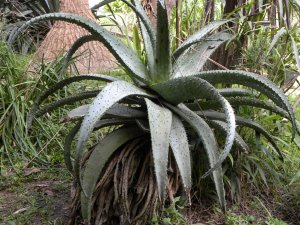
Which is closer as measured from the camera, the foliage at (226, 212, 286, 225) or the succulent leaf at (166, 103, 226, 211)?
the succulent leaf at (166, 103, 226, 211)

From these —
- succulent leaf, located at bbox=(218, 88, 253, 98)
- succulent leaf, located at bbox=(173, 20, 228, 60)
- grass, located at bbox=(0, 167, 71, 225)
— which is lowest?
grass, located at bbox=(0, 167, 71, 225)

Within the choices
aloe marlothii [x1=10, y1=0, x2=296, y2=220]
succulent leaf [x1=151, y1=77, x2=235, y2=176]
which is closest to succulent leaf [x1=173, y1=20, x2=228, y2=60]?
aloe marlothii [x1=10, y1=0, x2=296, y2=220]

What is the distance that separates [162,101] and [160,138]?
31 cm

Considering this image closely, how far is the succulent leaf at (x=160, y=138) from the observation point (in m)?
1.76

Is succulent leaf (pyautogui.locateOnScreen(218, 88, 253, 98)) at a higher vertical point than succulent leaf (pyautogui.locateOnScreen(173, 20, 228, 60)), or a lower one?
lower

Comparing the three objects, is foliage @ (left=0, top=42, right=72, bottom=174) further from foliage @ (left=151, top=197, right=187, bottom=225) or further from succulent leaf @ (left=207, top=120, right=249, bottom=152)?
succulent leaf @ (left=207, top=120, right=249, bottom=152)

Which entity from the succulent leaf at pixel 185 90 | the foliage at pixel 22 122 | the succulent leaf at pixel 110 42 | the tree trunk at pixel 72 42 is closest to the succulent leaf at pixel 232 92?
the succulent leaf at pixel 185 90

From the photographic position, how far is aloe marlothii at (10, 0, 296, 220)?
185 cm

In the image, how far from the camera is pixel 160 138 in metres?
1.88

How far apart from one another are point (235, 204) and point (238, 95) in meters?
0.62

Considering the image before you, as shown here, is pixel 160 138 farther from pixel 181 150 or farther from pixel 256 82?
pixel 256 82

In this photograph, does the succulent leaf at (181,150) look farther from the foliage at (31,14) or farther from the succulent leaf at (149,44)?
the foliage at (31,14)

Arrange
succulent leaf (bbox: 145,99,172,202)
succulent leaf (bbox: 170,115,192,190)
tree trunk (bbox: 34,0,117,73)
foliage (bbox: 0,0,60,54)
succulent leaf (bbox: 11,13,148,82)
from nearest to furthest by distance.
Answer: succulent leaf (bbox: 145,99,172,202)
succulent leaf (bbox: 170,115,192,190)
succulent leaf (bbox: 11,13,148,82)
tree trunk (bbox: 34,0,117,73)
foliage (bbox: 0,0,60,54)

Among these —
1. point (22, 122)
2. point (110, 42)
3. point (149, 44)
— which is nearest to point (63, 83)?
point (110, 42)
